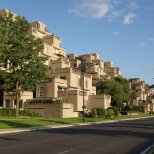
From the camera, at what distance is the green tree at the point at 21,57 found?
5259 cm

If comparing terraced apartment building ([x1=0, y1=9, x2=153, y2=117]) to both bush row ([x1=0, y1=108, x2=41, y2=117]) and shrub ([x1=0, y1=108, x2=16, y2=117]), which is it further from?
shrub ([x1=0, y1=108, x2=16, y2=117])

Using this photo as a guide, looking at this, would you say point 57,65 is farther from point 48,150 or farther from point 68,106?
point 48,150

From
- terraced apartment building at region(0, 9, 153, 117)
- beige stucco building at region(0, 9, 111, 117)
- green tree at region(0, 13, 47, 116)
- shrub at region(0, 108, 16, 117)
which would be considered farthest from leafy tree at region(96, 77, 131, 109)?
shrub at region(0, 108, 16, 117)

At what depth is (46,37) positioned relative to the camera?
10500cm

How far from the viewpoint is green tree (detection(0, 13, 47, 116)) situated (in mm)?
52594

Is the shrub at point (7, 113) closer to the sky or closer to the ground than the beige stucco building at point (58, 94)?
closer to the ground

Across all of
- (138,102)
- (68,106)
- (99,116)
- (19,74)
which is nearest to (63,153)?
(19,74)

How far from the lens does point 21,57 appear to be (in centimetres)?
5262

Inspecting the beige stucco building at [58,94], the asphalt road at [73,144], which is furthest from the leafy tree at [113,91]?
the asphalt road at [73,144]

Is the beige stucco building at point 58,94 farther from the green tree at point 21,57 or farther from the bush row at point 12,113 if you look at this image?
the green tree at point 21,57

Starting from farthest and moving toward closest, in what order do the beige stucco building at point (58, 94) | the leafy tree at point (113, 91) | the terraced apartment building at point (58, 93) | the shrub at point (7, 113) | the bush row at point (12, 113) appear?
the leafy tree at point (113, 91) < the terraced apartment building at point (58, 93) < the beige stucco building at point (58, 94) < the bush row at point (12, 113) < the shrub at point (7, 113)

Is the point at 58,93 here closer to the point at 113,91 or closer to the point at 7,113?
the point at 7,113

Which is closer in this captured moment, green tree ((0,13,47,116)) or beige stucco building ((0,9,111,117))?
green tree ((0,13,47,116))

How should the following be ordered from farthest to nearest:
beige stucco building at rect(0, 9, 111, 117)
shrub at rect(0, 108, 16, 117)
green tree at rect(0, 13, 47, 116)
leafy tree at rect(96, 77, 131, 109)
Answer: leafy tree at rect(96, 77, 131, 109)
beige stucco building at rect(0, 9, 111, 117)
shrub at rect(0, 108, 16, 117)
green tree at rect(0, 13, 47, 116)
